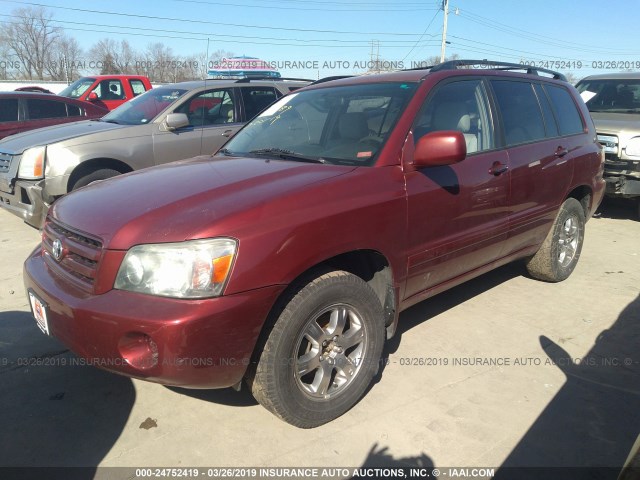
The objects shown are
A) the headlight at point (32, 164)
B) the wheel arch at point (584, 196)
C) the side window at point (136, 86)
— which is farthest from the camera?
the side window at point (136, 86)

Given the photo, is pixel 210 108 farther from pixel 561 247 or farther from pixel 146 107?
pixel 561 247

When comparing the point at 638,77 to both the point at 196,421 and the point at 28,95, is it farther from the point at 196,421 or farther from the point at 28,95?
the point at 28,95

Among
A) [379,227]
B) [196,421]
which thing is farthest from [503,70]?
[196,421]

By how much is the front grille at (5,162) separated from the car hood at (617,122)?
25.1 ft

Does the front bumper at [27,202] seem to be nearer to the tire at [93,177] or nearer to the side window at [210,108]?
the tire at [93,177]

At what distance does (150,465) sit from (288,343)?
2.87ft

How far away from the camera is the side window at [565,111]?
443 centimetres

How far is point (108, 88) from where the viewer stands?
12.8m

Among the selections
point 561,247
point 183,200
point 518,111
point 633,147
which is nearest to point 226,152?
point 183,200

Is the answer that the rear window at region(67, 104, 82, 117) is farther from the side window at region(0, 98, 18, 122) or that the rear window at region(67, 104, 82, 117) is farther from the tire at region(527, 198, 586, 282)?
the tire at region(527, 198, 586, 282)

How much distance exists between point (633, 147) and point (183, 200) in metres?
6.66

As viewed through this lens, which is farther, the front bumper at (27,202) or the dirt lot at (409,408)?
the front bumper at (27,202)

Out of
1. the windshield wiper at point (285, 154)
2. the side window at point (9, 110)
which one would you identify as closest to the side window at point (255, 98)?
the windshield wiper at point (285, 154)

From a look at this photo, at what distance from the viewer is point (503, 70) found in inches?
162
